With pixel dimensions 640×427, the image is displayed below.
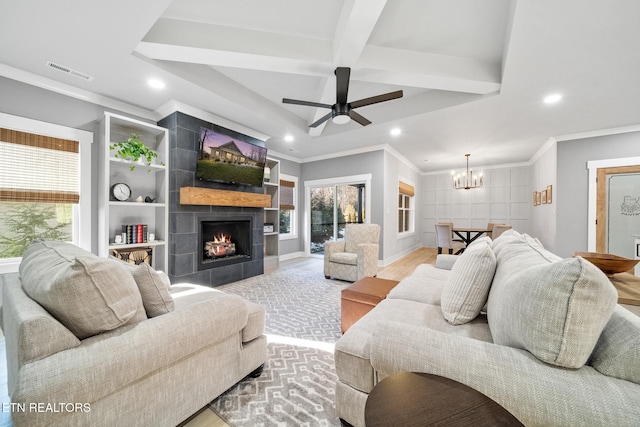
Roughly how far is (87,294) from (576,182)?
6.52 meters

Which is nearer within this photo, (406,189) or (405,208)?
(406,189)

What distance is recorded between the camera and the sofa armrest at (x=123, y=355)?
2.68 ft

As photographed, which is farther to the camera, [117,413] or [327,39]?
[327,39]

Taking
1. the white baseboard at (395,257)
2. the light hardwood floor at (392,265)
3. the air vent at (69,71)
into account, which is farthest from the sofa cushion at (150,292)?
the white baseboard at (395,257)

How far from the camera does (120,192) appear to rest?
121 inches

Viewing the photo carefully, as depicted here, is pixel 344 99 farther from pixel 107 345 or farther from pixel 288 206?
pixel 288 206

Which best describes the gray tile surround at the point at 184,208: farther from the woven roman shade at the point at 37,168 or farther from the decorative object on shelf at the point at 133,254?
the woven roman shade at the point at 37,168

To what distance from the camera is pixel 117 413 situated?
0.98 m

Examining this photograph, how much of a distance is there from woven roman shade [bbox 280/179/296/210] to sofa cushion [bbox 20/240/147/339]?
187 inches

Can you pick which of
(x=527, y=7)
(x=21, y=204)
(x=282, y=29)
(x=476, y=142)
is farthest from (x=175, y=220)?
(x=476, y=142)

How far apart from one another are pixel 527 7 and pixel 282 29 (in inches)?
77.8

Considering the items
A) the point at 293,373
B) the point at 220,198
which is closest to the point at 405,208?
the point at 220,198

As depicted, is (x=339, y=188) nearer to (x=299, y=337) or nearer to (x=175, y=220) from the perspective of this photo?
(x=175, y=220)

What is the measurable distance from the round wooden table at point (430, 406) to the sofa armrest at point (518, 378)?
0.07m
